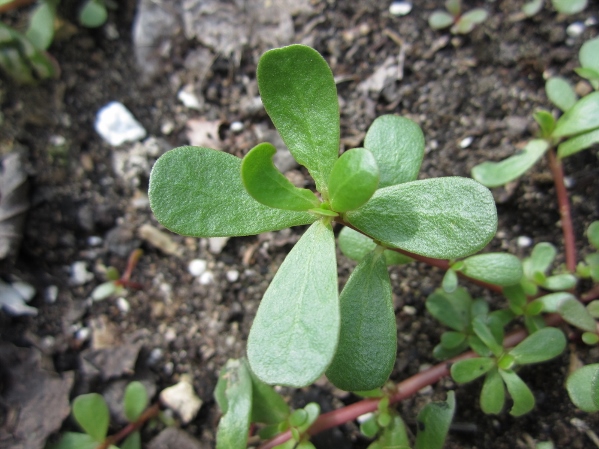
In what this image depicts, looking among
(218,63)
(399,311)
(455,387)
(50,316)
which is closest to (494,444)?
(455,387)

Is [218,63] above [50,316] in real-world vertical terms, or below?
above

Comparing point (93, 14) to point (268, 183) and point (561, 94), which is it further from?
point (561, 94)

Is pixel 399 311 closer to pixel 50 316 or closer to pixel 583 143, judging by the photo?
pixel 583 143

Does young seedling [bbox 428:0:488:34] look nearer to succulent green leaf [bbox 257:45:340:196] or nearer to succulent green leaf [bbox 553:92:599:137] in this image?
succulent green leaf [bbox 553:92:599:137]

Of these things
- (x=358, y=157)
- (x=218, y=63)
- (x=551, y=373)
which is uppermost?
(x=358, y=157)

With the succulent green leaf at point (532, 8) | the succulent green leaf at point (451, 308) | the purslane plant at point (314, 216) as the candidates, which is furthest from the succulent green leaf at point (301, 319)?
the succulent green leaf at point (532, 8)

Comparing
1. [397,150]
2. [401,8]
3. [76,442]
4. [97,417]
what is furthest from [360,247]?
[401,8]

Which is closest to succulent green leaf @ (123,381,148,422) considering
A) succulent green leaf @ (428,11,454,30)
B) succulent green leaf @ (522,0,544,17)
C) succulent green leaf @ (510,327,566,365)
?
succulent green leaf @ (510,327,566,365)
